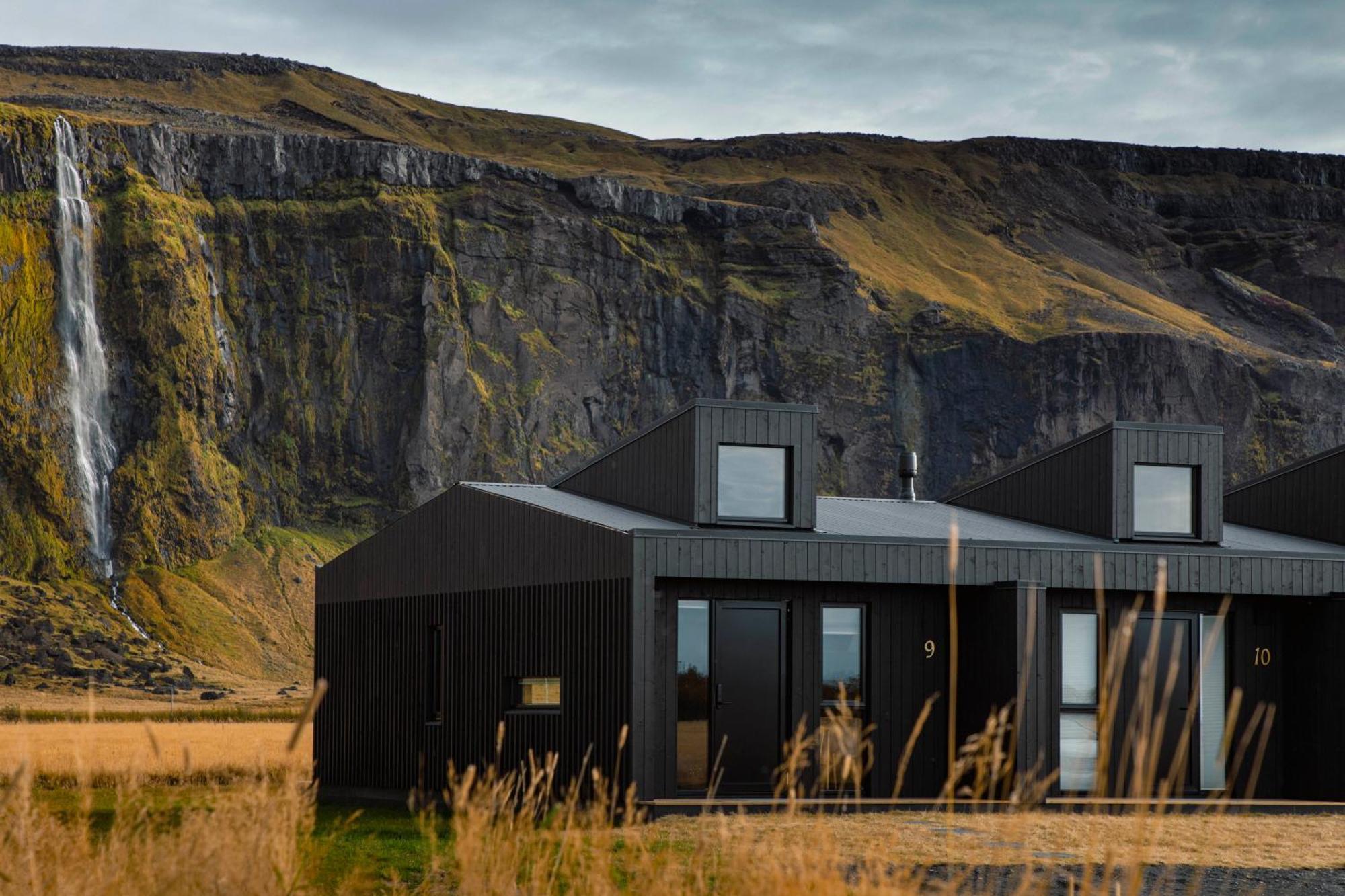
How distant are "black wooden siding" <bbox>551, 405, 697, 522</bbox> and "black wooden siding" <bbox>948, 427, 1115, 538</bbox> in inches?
208

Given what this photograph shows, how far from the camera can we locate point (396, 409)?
84938 millimetres

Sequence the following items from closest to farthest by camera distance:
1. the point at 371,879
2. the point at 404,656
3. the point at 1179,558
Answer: the point at 371,879 → the point at 1179,558 → the point at 404,656

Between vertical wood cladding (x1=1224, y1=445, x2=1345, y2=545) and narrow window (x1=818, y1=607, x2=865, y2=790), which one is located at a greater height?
vertical wood cladding (x1=1224, y1=445, x2=1345, y2=545)

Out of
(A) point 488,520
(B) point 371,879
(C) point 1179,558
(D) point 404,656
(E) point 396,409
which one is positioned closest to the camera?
(B) point 371,879

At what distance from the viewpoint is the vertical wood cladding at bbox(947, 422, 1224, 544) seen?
2295 cm

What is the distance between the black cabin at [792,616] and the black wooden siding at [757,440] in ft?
0.10

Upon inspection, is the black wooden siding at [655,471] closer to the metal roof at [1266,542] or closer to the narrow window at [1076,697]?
the narrow window at [1076,697]

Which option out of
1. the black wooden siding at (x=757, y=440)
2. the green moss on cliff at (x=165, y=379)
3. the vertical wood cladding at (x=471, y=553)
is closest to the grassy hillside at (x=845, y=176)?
the green moss on cliff at (x=165, y=379)

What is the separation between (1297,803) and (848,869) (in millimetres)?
9403

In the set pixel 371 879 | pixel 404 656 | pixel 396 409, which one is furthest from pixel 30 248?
pixel 371 879

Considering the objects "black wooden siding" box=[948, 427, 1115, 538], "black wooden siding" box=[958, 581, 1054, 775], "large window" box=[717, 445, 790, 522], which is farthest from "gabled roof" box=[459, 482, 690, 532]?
"black wooden siding" box=[948, 427, 1115, 538]

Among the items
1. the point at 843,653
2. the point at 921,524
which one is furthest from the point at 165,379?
the point at 843,653

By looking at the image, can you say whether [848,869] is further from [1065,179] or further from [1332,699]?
[1065,179]

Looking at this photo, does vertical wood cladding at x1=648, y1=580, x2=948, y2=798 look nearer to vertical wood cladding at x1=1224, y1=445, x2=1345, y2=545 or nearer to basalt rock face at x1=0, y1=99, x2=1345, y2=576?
vertical wood cladding at x1=1224, y1=445, x2=1345, y2=545
